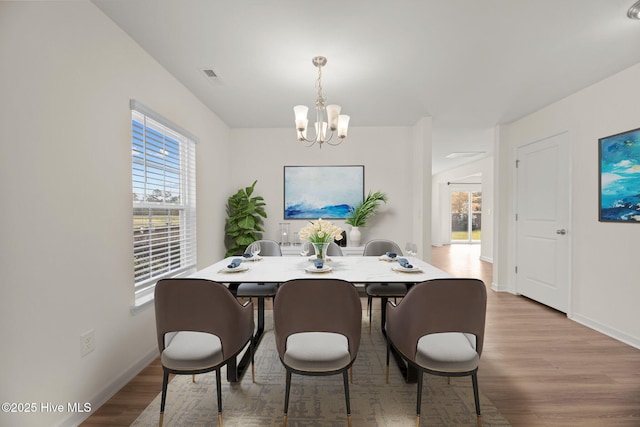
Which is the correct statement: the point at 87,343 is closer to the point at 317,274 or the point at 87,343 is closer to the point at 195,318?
the point at 195,318

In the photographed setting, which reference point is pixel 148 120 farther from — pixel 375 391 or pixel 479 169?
pixel 479 169

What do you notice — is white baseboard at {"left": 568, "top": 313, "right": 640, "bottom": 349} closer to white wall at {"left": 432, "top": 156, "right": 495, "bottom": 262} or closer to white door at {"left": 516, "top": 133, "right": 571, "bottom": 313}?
white door at {"left": 516, "top": 133, "right": 571, "bottom": 313}

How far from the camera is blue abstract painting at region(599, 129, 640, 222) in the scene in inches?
110

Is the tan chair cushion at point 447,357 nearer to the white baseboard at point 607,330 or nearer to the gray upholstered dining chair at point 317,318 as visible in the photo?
the gray upholstered dining chair at point 317,318

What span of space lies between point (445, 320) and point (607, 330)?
2907 millimetres

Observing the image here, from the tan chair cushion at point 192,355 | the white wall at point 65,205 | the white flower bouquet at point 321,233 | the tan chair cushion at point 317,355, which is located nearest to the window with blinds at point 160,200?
the white wall at point 65,205

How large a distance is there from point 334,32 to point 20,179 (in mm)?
2213

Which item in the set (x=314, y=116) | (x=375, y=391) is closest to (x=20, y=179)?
(x=375, y=391)

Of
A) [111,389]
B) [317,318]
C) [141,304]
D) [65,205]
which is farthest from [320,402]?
[65,205]

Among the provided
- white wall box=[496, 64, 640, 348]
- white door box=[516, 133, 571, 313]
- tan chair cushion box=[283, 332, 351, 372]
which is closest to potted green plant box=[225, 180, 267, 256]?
tan chair cushion box=[283, 332, 351, 372]

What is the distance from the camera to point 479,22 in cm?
212

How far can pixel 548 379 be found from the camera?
2.23 meters

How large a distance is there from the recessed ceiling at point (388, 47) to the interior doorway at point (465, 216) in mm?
7347

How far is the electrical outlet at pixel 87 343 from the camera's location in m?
1.81
